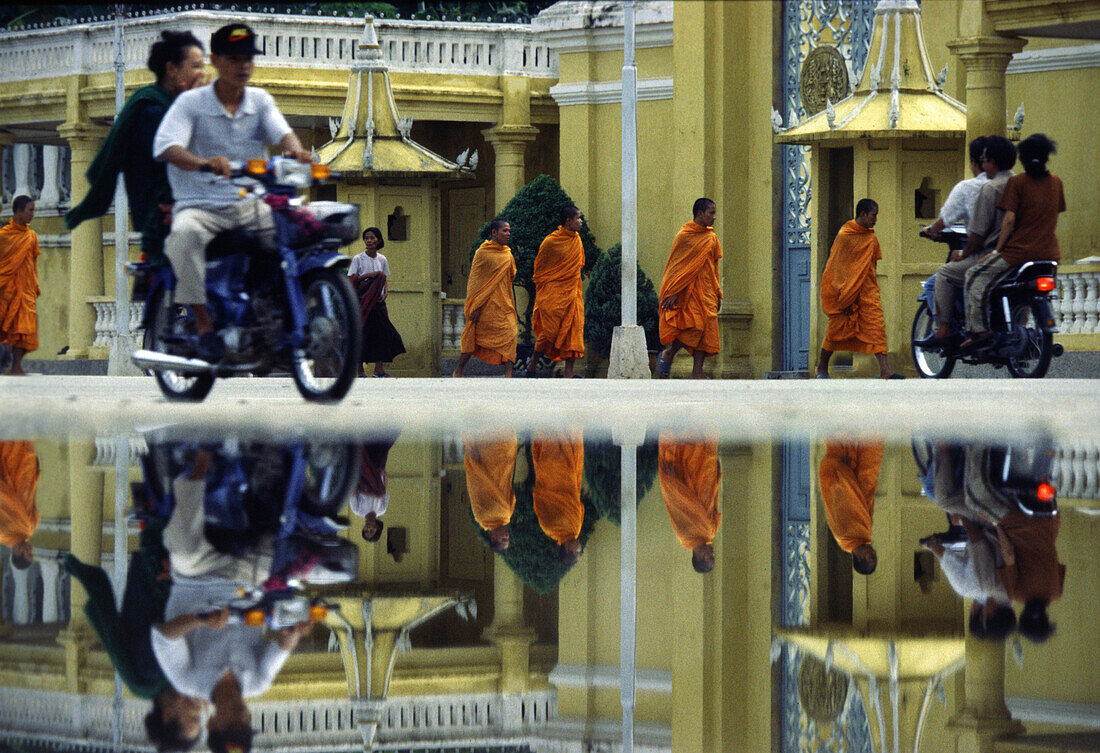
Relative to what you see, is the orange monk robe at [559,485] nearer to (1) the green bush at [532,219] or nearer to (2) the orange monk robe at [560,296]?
(2) the orange monk robe at [560,296]

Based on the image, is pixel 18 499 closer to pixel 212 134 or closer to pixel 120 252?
pixel 212 134

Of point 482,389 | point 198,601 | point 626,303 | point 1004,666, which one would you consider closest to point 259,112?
point 482,389

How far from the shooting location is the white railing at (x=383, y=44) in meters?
24.3

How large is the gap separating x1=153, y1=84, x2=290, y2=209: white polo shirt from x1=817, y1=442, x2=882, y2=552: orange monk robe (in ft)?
9.90

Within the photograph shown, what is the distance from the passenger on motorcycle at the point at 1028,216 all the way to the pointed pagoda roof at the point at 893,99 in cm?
453

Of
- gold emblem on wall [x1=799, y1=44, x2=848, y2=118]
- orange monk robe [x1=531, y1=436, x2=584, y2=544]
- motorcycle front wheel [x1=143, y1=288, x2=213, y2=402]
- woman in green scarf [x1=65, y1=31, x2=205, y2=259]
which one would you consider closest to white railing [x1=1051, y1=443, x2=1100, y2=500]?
orange monk robe [x1=531, y1=436, x2=584, y2=544]

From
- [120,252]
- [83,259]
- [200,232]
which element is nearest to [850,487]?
[200,232]

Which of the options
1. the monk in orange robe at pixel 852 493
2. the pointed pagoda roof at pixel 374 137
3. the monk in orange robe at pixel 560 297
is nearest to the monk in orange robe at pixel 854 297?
the monk in orange robe at pixel 560 297

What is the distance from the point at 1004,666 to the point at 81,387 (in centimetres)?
975

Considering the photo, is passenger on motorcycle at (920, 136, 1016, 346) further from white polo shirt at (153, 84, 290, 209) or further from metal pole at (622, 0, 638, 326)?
white polo shirt at (153, 84, 290, 209)

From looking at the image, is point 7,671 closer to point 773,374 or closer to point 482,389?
point 482,389

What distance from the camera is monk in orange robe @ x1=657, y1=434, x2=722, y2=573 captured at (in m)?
4.69

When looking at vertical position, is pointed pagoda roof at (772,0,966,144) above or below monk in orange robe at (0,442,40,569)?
above

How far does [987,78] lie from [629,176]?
324cm
